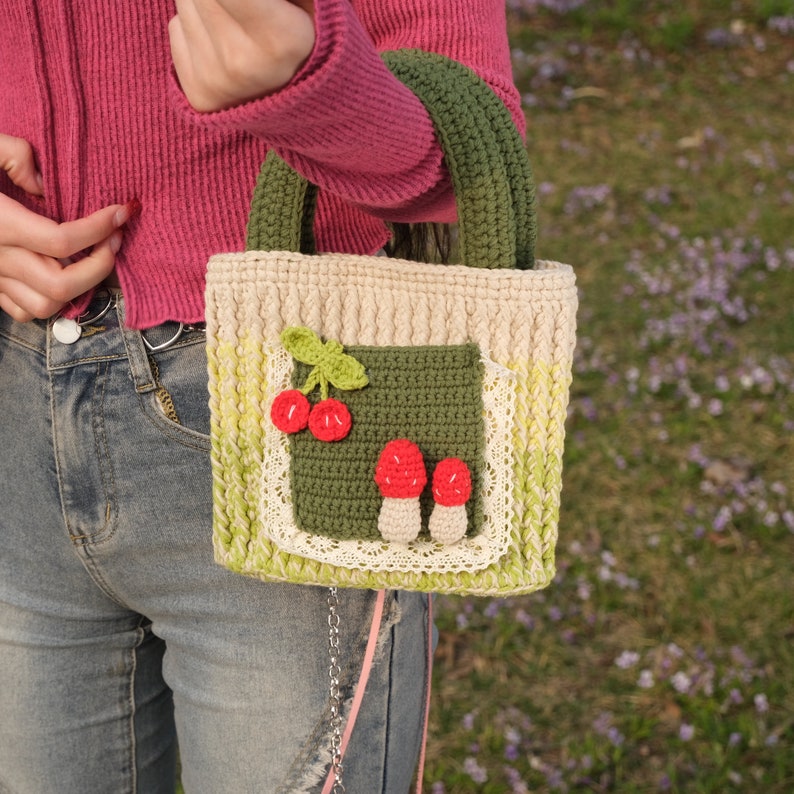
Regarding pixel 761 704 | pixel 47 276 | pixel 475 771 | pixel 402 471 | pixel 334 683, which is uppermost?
pixel 47 276

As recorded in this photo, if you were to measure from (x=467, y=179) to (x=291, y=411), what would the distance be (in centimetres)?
34

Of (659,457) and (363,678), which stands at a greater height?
(363,678)

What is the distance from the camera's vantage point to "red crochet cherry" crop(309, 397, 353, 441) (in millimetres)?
1014

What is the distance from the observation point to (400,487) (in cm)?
99

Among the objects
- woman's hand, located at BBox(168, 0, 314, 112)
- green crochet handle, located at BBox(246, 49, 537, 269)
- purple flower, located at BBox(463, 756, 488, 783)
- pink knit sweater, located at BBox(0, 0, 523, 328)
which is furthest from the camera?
purple flower, located at BBox(463, 756, 488, 783)

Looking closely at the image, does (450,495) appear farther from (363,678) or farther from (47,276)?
(47,276)

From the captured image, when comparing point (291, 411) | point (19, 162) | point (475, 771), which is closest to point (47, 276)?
point (19, 162)

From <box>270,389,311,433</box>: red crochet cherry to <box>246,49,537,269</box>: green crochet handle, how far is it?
7.0 inches

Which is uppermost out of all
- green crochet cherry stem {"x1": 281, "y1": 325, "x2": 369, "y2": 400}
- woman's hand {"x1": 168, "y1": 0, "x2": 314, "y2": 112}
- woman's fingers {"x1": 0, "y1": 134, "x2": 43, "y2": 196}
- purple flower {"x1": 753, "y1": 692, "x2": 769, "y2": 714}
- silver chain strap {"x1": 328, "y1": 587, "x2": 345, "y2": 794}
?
woman's hand {"x1": 168, "y1": 0, "x2": 314, "y2": 112}

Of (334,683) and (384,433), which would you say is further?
(334,683)

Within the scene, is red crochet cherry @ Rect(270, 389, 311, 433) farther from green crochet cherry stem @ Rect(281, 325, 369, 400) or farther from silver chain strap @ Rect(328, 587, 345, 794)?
silver chain strap @ Rect(328, 587, 345, 794)

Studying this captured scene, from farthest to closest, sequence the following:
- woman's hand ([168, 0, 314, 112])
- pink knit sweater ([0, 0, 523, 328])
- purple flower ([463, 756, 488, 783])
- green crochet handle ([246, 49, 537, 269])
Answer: purple flower ([463, 756, 488, 783])
pink knit sweater ([0, 0, 523, 328])
green crochet handle ([246, 49, 537, 269])
woman's hand ([168, 0, 314, 112])

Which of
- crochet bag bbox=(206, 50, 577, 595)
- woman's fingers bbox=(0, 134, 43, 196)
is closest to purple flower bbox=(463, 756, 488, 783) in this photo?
crochet bag bbox=(206, 50, 577, 595)

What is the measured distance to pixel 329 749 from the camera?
45.9 inches
